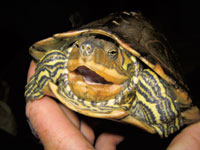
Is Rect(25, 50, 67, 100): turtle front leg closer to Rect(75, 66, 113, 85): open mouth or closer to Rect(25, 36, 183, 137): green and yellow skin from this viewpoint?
Rect(25, 36, 183, 137): green and yellow skin

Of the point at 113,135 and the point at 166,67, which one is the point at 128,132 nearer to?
the point at 113,135

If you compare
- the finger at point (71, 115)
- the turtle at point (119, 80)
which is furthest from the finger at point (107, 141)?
the turtle at point (119, 80)

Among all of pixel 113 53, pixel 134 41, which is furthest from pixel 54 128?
pixel 134 41

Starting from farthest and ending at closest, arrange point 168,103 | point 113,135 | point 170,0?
1. point 170,0
2. point 113,135
3. point 168,103

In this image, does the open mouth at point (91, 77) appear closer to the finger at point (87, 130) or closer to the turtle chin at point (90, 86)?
the turtle chin at point (90, 86)

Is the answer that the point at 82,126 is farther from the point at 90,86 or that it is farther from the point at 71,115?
the point at 90,86

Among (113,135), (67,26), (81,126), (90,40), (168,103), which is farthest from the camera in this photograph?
(67,26)

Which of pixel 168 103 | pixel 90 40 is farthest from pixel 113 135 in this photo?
pixel 90 40
